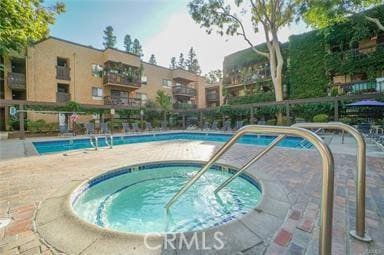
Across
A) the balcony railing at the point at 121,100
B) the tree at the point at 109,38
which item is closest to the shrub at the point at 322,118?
the balcony railing at the point at 121,100

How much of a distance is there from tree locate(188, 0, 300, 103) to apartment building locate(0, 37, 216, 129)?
9855mm

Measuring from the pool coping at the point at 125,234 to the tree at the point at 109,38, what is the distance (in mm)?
39488

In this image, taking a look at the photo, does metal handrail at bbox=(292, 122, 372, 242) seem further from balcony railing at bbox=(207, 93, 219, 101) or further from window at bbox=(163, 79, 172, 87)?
balcony railing at bbox=(207, 93, 219, 101)

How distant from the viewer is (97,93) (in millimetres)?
21750


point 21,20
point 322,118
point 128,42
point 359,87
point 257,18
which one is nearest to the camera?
point 21,20

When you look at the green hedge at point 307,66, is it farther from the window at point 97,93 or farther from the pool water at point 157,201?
the window at point 97,93

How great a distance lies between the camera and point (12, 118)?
1667 centimetres

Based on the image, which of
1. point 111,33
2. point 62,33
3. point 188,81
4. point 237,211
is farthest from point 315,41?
point 111,33

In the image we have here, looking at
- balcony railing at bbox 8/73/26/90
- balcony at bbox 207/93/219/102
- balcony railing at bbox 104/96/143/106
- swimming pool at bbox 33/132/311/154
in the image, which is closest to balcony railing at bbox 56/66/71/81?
balcony railing at bbox 8/73/26/90

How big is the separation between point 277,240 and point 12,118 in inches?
847

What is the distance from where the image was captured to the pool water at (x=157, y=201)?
338 cm

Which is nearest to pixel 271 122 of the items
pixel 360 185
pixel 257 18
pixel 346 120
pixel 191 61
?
pixel 346 120

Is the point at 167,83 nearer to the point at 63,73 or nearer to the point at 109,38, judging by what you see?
the point at 63,73

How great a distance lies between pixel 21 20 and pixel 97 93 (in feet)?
51.4
